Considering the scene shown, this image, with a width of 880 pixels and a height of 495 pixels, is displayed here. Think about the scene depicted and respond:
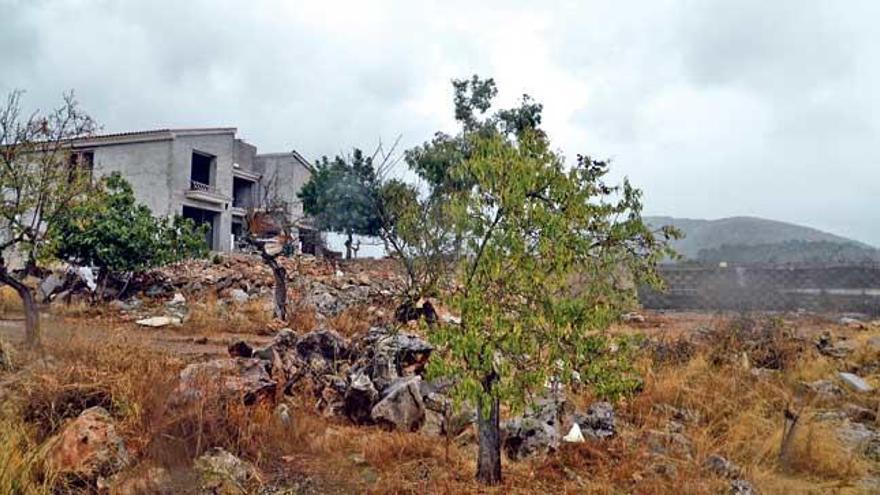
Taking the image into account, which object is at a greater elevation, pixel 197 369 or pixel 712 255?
pixel 712 255

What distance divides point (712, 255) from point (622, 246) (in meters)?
16.1

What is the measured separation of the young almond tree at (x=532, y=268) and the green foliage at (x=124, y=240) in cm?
972

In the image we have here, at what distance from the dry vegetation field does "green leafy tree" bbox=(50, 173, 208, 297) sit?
538cm

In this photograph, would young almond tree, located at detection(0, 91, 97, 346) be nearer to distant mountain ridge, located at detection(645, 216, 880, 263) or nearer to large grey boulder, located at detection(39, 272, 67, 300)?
large grey boulder, located at detection(39, 272, 67, 300)

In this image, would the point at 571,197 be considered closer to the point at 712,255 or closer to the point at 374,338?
the point at 374,338

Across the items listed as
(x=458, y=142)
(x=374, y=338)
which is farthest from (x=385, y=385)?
(x=458, y=142)

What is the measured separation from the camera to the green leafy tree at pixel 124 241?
10992mm

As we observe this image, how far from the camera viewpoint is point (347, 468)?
12.1 ft

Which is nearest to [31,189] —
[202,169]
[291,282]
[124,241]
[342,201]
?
[124,241]

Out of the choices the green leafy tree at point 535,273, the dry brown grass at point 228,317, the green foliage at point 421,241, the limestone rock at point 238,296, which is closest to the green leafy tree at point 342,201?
the limestone rock at point 238,296

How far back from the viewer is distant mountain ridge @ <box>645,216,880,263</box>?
15766mm

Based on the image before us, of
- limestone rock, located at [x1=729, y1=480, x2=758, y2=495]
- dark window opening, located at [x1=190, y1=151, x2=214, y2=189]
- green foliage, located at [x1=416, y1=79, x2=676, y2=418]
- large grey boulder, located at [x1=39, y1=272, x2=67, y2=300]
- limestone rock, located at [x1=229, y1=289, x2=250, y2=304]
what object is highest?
dark window opening, located at [x1=190, y1=151, x2=214, y2=189]

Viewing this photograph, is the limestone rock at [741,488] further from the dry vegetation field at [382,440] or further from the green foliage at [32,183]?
the green foliage at [32,183]

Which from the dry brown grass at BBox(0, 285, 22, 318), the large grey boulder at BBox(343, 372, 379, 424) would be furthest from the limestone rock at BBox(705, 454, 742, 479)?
the dry brown grass at BBox(0, 285, 22, 318)
